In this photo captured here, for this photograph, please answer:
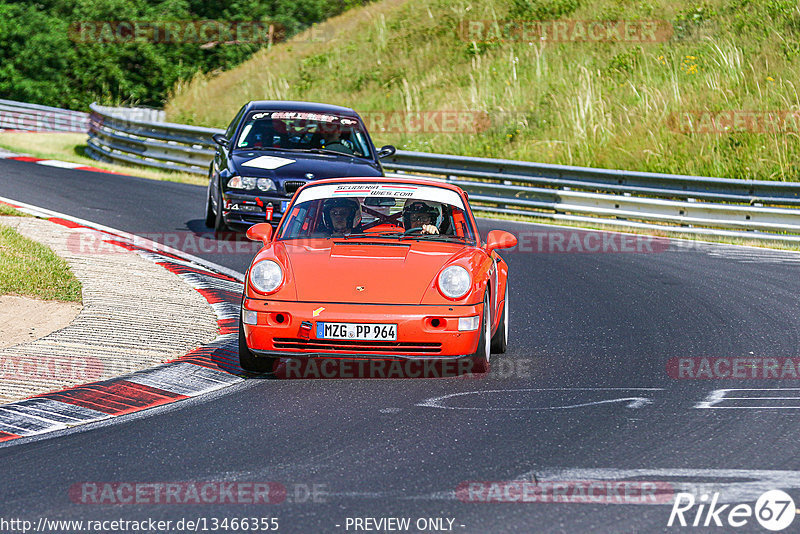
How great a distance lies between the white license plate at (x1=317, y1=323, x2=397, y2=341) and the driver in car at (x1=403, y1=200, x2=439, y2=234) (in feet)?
4.88

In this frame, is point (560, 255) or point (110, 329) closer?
point (110, 329)

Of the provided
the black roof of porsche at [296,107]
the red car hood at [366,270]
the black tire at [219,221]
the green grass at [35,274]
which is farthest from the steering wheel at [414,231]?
the black roof of porsche at [296,107]

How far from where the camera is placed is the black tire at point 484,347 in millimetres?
7672

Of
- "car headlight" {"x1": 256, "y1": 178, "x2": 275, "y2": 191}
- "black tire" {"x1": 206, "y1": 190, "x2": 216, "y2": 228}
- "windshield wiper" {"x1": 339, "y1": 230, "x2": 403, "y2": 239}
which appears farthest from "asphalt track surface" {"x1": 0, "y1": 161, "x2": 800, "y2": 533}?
"black tire" {"x1": 206, "y1": 190, "x2": 216, "y2": 228}

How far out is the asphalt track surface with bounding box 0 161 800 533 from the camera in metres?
4.89

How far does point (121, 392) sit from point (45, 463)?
1569 millimetres

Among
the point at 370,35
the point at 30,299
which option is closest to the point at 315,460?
the point at 30,299

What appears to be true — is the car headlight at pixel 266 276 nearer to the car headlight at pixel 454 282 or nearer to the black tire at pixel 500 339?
the car headlight at pixel 454 282

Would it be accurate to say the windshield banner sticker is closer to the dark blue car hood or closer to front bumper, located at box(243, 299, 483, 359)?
the dark blue car hood

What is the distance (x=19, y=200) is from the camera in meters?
16.9

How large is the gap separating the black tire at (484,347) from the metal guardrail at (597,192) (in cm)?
968

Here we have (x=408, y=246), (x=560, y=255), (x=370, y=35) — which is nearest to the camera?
(x=408, y=246)

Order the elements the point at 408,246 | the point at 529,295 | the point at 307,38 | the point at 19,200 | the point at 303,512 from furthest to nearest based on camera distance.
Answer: the point at 307,38
the point at 19,200
the point at 529,295
the point at 408,246
the point at 303,512

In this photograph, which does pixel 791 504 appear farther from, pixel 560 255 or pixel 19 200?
pixel 19 200
